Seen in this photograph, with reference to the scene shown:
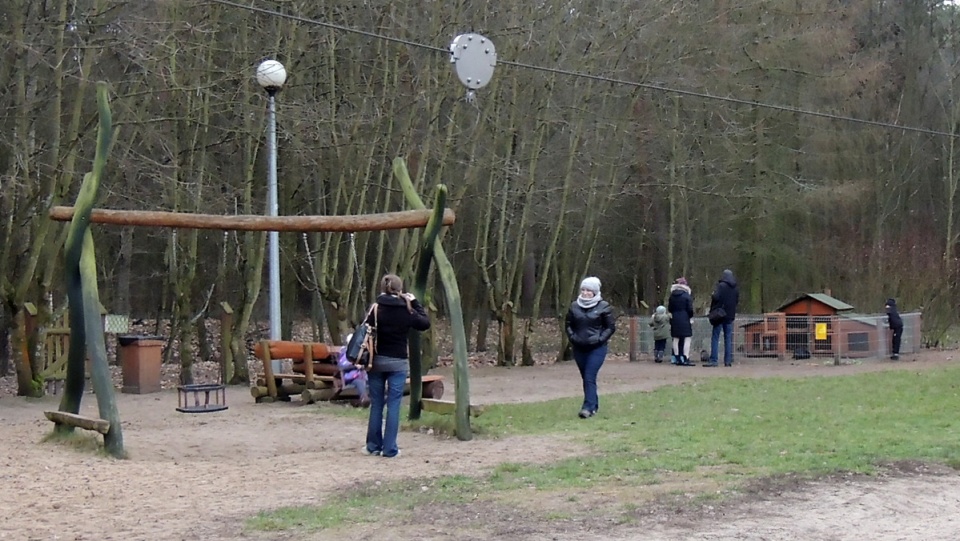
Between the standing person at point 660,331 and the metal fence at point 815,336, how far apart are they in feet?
3.11

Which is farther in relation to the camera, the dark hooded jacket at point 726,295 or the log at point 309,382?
the dark hooded jacket at point 726,295

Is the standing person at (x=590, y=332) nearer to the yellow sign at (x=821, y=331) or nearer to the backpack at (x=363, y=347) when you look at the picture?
the backpack at (x=363, y=347)

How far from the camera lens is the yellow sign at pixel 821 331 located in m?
23.6

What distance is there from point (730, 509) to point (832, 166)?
84.3 feet

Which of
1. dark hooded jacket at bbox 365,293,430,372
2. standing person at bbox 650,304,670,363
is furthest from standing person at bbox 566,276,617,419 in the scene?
standing person at bbox 650,304,670,363

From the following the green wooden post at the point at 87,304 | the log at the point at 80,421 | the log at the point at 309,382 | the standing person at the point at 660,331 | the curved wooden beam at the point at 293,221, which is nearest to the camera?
the log at the point at 80,421

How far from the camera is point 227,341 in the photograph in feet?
66.5

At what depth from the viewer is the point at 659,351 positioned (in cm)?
2492

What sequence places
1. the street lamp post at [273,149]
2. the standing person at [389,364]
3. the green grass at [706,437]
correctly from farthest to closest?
the street lamp post at [273,149] → the standing person at [389,364] → the green grass at [706,437]

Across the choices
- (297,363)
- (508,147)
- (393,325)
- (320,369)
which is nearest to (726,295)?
(508,147)

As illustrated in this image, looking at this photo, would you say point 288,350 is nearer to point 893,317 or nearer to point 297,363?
point 297,363

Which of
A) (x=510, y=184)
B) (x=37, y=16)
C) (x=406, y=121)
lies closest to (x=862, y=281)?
(x=510, y=184)

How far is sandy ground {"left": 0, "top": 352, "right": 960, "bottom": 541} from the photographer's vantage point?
7484 mm

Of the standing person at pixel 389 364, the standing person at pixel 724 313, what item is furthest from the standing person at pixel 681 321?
the standing person at pixel 389 364
